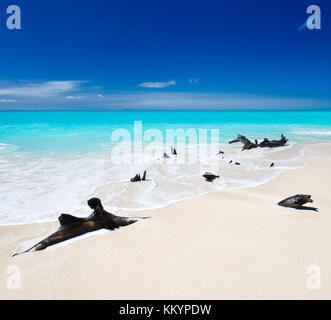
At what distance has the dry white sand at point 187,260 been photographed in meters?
2.86

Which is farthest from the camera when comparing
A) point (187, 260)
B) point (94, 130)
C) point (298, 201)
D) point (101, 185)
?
point (94, 130)

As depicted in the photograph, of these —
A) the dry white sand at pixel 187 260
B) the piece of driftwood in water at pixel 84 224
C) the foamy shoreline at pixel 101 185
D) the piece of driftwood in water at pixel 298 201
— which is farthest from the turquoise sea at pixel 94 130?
the piece of driftwood in water at pixel 298 201

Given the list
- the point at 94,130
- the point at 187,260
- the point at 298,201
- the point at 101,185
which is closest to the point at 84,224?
the point at 187,260

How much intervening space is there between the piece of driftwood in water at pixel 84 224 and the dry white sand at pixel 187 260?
252mm

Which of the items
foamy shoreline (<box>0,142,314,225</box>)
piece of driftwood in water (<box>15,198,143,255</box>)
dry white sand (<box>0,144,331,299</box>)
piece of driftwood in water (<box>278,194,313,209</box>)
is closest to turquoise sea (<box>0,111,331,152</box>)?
foamy shoreline (<box>0,142,314,225</box>)

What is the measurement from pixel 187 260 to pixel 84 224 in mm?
2275

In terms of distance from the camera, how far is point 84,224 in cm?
447

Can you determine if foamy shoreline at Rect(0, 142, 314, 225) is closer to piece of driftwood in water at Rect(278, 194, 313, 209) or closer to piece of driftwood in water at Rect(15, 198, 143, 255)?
piece of driftwood in water at Rect(15, 198, 143, 255)

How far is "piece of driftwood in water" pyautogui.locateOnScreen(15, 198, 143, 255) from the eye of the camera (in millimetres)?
4113

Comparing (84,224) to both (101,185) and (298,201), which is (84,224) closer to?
(101,185)

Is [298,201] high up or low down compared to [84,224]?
up

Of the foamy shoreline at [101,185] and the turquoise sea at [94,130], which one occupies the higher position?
the turquoise sea at [94,130]

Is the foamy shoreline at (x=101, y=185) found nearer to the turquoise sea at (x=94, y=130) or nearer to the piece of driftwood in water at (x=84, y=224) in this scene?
the piece of driftwood in water at (x=84, y=224)

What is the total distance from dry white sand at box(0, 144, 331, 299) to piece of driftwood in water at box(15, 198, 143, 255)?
25cm
